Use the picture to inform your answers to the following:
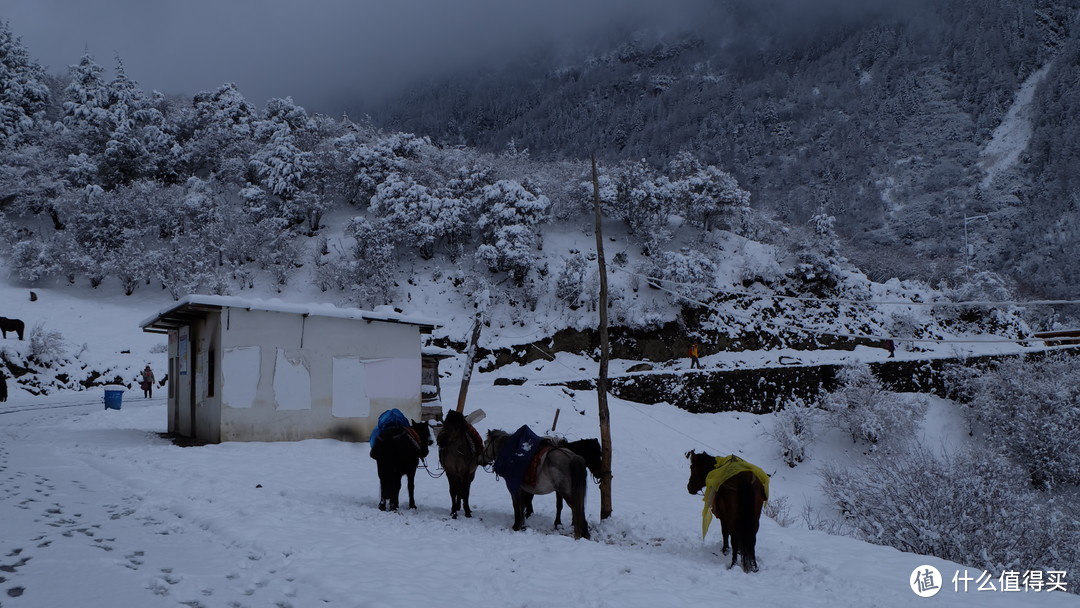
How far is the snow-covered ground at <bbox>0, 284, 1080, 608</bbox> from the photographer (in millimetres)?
5164

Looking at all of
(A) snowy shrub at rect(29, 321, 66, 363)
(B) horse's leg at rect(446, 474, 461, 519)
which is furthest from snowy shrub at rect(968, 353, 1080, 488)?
(A) snowy shrub at rect(29, 321, 66, 363)

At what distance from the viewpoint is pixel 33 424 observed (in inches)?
688

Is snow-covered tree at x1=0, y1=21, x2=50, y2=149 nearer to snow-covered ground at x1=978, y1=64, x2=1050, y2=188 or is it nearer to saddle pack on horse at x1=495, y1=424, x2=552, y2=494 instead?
saddle pack on horse at x1=495, y1=424, x2=552, y2=494

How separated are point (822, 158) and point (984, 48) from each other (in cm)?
4122

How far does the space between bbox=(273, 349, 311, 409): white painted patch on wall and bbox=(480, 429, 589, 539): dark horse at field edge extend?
9048mm

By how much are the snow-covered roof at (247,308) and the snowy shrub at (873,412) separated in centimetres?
1677

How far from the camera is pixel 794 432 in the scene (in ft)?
82.7

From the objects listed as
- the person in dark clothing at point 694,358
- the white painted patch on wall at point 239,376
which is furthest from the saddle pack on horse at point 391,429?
the person in dark clothing at point 694,358

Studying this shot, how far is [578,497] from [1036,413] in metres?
23.3

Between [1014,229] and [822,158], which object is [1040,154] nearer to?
[1014,229]

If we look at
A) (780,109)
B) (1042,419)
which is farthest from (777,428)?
(780,109)

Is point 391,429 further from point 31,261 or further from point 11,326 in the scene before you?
point 31,261

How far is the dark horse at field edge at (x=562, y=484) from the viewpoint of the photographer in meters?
8.91

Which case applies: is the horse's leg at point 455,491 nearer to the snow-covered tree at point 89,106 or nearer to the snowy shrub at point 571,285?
the snowy shrub at point 571,285
